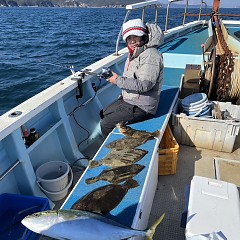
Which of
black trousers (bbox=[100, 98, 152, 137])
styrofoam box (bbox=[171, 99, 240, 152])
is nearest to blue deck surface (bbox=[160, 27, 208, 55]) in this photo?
styrofoam box (bbox=[171, 99, 240, 152])

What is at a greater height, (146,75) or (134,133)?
(146,75)

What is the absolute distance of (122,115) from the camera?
353 centimetres

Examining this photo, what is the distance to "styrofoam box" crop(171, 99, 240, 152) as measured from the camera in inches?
A: 151

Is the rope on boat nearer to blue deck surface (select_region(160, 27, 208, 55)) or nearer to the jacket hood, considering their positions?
the jacket hood

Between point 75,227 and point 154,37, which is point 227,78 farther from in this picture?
point 75,227

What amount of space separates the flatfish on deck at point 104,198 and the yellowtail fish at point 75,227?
12.2 inches

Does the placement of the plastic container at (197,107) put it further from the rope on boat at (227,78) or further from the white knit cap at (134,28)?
the white knit cap at (134,28)

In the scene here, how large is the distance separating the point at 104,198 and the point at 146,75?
1607 mm

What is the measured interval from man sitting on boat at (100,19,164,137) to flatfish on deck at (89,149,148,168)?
0.72 metres

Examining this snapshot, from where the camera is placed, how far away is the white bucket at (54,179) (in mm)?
3016

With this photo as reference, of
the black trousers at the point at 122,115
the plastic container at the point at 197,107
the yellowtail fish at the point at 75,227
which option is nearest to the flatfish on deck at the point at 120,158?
the black trousers at the point at 122,115

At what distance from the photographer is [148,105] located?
11.5ft

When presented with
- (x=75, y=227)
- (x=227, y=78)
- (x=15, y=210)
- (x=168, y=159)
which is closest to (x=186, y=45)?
(x=227, y=78)

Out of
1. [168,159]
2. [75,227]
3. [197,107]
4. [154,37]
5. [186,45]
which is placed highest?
[154,37]
